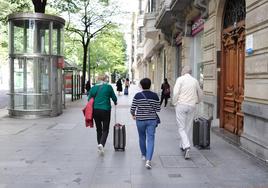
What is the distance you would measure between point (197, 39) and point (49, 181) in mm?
12641

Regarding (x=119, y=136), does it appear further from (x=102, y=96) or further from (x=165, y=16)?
(x=165, y=16)

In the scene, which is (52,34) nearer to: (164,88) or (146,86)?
(164,88)

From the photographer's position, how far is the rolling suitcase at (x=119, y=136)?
920 cm

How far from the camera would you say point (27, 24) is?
16.9 metres

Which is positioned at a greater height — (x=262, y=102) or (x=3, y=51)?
(x=3, y=51)

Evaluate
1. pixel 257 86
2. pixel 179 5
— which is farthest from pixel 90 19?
pixel 257 86

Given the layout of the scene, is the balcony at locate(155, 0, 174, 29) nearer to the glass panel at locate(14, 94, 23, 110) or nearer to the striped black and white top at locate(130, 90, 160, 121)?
the glass panel at locate(14, 94, 23, 110)

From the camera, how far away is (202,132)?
371 inches

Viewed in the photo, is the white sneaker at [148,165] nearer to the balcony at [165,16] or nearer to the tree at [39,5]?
the balcony at [165,16]

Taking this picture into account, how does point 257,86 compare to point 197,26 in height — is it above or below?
below

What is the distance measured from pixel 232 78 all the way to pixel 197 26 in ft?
19.7

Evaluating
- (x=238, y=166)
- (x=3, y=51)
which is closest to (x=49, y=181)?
(x=238, y=166)

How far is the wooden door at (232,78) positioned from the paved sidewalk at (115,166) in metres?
→ 0.69

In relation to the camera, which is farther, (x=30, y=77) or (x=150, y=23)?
(x=150, y=23)
